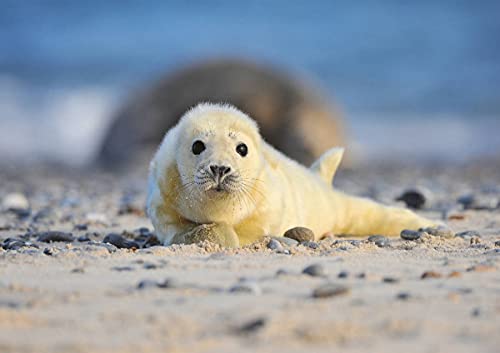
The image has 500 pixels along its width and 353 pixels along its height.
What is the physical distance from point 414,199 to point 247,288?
4.27 metres

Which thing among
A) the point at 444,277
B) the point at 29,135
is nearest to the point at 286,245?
the point at 444,277

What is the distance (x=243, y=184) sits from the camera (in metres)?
4.15

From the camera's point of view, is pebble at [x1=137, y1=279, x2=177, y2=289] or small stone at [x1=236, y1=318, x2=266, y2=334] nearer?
small stone at [x1=236, y1=318, x2=266, y2=334]

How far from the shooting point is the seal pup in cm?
412

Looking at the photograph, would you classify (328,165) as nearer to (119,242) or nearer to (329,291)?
(119,242)

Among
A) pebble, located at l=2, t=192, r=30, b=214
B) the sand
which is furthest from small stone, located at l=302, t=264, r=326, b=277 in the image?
pebble, located at l=2, t=192, r=30, b=214

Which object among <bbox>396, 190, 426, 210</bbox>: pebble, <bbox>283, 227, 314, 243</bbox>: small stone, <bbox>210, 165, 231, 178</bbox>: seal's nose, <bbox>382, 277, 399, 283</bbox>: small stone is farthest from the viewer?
<bbox>396, 190, 426, 210</bbox>: pebble

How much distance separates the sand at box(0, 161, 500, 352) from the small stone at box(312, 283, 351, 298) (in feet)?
0.04

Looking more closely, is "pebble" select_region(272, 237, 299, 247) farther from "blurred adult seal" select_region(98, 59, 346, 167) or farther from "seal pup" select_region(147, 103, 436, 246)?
"blurred adult seal" select_region(98, 59, 346, 167)

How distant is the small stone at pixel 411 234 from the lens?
4624mm

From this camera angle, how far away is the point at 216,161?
4020mm

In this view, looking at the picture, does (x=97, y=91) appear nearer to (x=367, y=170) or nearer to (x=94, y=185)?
(x=367, y=170)

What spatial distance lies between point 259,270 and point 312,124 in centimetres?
969

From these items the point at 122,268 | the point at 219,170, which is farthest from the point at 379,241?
the point at 122,268
